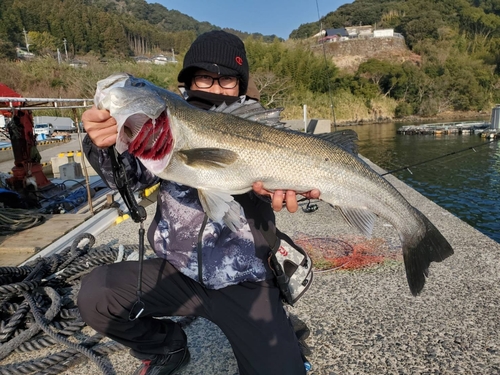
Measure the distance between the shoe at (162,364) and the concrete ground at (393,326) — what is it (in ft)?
0.54

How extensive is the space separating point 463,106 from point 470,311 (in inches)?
2221

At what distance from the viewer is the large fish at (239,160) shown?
77.4 inches

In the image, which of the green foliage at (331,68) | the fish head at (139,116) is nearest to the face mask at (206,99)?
the fish head at (139,116)

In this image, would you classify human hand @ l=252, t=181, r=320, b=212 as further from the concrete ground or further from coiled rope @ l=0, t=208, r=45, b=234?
coiled rope @ l=0, t=208, r=45, b=234

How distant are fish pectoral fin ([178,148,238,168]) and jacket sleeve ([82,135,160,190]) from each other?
0.41m

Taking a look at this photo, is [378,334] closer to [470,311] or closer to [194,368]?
[470,311]

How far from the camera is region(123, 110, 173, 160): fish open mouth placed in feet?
6.50

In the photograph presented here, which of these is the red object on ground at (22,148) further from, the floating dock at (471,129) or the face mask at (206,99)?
the floating dock at (471,129)

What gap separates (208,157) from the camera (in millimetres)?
2146

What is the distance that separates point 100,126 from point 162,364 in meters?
1.70

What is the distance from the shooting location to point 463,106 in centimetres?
5016

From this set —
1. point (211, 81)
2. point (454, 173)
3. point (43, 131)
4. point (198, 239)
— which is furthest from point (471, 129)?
point (43, 131)

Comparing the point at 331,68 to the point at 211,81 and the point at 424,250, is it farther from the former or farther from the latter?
the point at 424,250

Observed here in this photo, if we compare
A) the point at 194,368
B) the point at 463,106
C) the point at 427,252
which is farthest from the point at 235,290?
the point at 463,106
